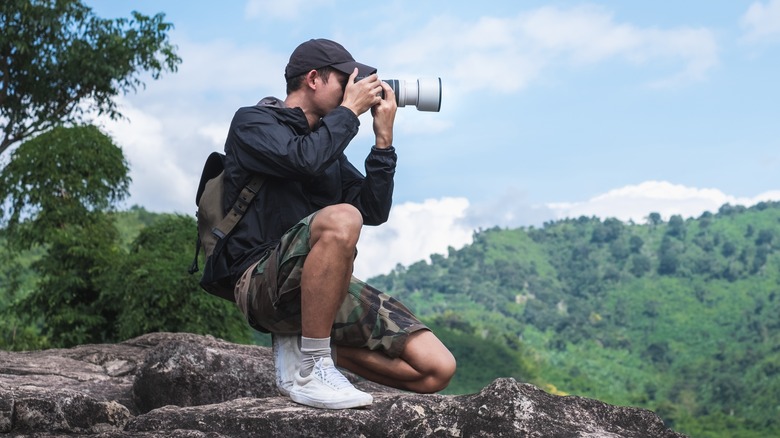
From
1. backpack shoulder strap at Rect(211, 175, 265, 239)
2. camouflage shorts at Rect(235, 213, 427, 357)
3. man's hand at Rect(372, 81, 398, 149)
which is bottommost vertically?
camouflage shorts at Rect(235, 213, 427, 357)

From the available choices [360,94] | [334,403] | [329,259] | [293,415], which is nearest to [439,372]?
[334,403]

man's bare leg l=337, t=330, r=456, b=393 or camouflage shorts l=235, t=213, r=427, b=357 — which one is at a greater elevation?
camouflage shorts l=235, t=213, r=427, b=357

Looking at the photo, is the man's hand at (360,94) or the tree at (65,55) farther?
the tree at (65,55)

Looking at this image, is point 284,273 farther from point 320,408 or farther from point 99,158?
point 99,158

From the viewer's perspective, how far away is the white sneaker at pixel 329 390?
4051 millimetres

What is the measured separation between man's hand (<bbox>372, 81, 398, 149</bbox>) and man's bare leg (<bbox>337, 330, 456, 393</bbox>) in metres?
0.84

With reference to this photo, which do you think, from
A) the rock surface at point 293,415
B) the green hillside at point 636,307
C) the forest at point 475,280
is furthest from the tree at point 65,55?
the green hillside at point 636,307

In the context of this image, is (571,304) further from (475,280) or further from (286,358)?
(286,358)

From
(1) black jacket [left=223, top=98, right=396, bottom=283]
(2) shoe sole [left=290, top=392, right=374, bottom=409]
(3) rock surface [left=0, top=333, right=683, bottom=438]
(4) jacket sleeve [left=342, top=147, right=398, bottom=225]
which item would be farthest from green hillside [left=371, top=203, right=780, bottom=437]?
(2) shoe sole [left=290, top=392, right=374, bottom=409]

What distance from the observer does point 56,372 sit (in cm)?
674

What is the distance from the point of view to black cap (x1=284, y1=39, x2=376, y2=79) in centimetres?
430

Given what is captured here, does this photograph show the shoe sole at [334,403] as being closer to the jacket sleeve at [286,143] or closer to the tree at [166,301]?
the jacket sleeve at [286,143]

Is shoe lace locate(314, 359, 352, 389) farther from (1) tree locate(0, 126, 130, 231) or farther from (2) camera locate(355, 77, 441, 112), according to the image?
(1) tree locate(0, 126, 130, 231)

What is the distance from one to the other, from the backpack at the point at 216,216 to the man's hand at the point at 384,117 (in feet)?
1.81
